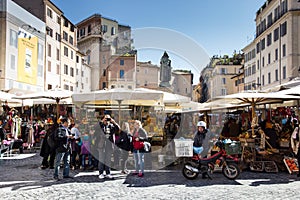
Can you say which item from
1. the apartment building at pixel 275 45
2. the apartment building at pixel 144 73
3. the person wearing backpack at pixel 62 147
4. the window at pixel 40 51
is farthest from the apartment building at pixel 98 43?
the person wearing backpack at pixel 62 147

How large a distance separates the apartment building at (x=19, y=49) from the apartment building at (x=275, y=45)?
80.5 ft

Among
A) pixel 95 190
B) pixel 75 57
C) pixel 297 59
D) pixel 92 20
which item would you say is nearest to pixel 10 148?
pixel 95 190

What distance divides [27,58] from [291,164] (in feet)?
87.0

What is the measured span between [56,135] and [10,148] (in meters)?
4.87

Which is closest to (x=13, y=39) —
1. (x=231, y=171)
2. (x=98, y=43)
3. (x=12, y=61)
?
(x=12, y=61)

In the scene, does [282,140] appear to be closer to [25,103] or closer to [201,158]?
[201,158]

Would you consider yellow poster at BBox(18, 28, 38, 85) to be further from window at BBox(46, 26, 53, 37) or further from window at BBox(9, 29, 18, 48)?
window at BBox(46, 26, 53, 37)

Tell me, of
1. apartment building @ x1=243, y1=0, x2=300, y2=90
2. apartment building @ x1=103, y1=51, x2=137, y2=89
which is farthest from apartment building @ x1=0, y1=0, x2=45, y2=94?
apartment building @ x1=243, y1=0, x2=300, y2=90

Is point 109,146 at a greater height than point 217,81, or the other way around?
point 217,81

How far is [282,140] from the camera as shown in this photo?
10.5 meters

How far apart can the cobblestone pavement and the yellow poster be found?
70.0 ft

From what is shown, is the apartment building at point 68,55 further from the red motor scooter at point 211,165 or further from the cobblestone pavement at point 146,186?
the red motor scooter at point 211,165

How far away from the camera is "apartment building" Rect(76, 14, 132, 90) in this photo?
173 ft

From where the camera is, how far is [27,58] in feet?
98.0
